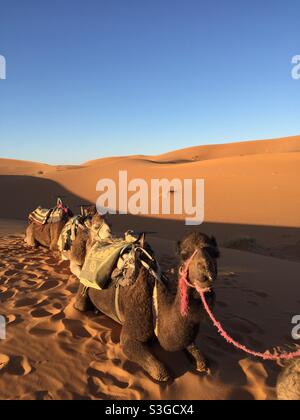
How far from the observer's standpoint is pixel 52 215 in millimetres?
9180

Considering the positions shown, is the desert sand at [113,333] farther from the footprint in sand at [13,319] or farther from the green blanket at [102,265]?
the green blanket at [102,265]

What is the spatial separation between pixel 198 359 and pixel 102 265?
1705mm

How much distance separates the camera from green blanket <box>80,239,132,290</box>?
4.85m

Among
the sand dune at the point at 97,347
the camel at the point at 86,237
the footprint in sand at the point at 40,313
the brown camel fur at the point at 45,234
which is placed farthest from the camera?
the brown camel fur at the point at 45,234

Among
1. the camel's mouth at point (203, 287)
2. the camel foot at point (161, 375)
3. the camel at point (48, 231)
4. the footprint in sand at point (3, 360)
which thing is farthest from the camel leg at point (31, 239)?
the camel's mouth at point (203, 287)

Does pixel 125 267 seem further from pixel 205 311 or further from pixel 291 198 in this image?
pixel 291 198

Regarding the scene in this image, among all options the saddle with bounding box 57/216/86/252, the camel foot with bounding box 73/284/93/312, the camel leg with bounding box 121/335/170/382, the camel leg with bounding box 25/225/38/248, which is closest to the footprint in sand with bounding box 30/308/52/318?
the camel foot with bounding box 73/284/93/312

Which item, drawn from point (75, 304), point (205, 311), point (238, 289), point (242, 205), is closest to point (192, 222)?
point (242, 205)

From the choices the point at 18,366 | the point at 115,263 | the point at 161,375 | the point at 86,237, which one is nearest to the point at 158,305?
the point at 161,375

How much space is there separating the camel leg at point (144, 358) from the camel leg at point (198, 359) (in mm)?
440

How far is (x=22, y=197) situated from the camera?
91.6ft

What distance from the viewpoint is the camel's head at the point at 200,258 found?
10.6 feet

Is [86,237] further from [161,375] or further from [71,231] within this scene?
[161,375]

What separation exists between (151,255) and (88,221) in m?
2.51
